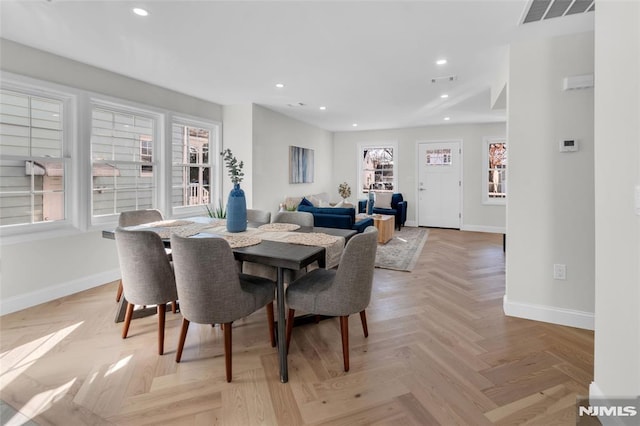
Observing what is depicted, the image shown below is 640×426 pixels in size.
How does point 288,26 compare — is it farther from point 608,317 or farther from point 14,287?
point 14,287

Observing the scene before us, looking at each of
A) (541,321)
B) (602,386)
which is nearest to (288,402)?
(602,386)

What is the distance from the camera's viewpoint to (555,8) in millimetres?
2158

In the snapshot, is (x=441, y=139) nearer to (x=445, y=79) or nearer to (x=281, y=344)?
(x=445, y=79)

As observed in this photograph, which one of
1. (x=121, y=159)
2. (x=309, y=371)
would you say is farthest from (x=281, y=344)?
(x=121, y=159)

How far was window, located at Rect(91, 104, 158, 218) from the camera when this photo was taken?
356 cm

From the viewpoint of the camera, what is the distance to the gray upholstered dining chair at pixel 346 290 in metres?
1.85

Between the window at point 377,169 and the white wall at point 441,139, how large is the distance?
17 centimetres

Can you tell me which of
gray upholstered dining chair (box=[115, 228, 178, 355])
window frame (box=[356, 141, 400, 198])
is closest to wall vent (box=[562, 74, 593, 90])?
gray upholstered dining chair (box=[115, 228, 178, 355])

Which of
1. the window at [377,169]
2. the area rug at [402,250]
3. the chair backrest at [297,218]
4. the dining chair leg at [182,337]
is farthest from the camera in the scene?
the window at [377,169]

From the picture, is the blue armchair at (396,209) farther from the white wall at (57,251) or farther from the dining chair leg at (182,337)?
the dining chair leg at (182,337)

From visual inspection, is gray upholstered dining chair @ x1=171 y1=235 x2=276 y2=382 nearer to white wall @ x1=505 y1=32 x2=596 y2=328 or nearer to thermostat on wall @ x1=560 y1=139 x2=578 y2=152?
white wall @ x1=505 y1=32 x2=596 y2=328

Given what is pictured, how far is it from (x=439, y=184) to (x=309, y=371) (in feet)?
21.0

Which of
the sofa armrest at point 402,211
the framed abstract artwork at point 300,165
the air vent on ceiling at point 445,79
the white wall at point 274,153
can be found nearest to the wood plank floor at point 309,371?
the air vent on ceiling at point 445,79

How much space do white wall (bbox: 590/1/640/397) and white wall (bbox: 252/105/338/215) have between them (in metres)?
4.30
